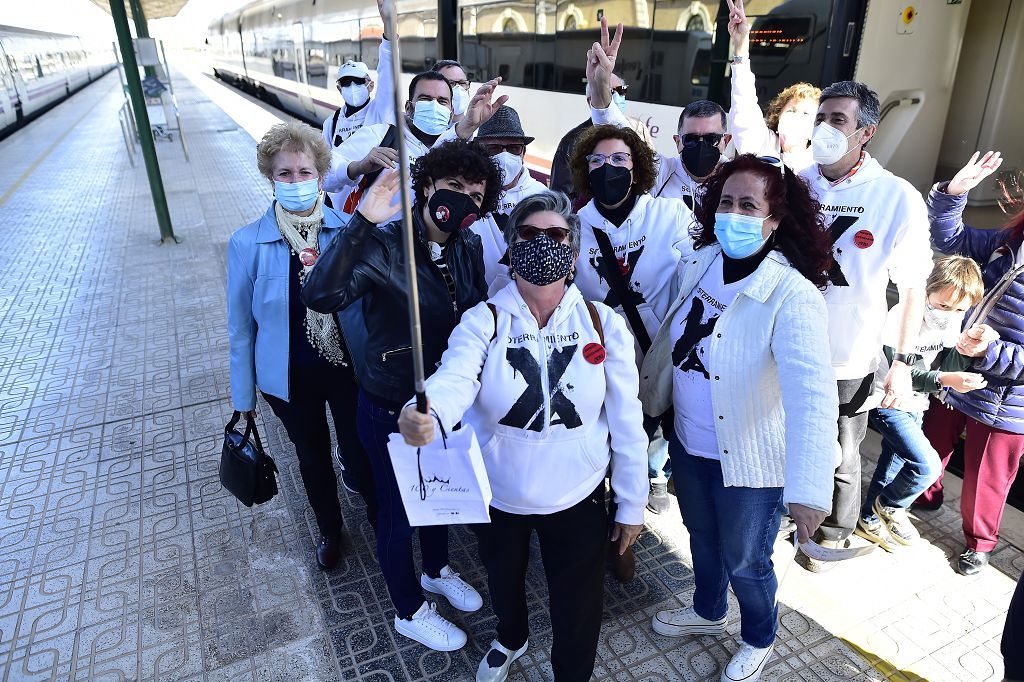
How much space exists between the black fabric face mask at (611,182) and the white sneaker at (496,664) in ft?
5.74

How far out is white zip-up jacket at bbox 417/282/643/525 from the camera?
199 centimetres

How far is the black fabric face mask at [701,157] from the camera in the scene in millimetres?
3277

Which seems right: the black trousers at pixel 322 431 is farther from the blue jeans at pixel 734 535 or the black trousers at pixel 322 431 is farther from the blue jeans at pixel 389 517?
the blue jeans at pixel 734 535

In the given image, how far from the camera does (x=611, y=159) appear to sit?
258 centimetres

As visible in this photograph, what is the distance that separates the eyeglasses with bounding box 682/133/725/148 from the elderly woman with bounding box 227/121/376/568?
1710 mm

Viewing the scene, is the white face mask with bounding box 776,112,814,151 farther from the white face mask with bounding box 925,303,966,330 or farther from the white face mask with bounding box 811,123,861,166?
the white face mask with bounding box 925,303,966,330

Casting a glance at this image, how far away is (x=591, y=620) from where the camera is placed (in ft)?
7.50

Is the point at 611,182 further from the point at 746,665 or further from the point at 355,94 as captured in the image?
the point at 355,94

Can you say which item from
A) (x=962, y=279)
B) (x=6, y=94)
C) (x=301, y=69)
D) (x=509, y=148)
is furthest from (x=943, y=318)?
(x=6, y=94)

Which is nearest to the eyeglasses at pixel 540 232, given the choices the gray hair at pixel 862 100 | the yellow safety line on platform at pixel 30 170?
the gray hair at pixel 862 100

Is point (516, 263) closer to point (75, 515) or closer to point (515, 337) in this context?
point (515, 337)

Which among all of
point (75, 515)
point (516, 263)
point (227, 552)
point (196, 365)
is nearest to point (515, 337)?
point (516, 263)

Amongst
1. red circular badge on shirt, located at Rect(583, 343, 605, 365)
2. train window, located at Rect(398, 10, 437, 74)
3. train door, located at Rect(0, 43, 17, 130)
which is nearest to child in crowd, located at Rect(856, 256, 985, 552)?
red circular badge on shirt, located at Rect(583, 343, 605, 365)

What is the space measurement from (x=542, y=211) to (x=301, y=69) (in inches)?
661
